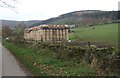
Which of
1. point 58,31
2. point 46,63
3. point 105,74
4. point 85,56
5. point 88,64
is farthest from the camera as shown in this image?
point 58,31


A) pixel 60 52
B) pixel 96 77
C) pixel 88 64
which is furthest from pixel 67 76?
pixel 60 52

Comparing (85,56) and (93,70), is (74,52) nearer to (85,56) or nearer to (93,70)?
(85,56)

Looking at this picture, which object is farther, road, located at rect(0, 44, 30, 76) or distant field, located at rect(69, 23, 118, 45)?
distant field, located at rect(69, 23, 118, 45)

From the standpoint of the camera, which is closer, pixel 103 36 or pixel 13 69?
pixel 13 69

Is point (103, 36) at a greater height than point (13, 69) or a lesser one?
greater

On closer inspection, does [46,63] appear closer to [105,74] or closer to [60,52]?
[60,52]

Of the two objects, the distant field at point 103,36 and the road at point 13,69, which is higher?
the distant field at point 103,36

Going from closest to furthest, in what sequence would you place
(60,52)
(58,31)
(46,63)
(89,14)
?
(46,63) < (60,52) < (58,31) < (89,14)

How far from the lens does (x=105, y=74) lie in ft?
36.7

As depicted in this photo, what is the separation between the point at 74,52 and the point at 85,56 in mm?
2249

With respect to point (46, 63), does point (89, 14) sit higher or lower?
higher

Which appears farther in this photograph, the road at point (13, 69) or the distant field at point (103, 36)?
the distant field at point (103, 36)

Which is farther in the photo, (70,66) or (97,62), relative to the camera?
(70,66)

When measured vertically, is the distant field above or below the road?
above
